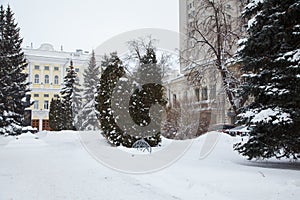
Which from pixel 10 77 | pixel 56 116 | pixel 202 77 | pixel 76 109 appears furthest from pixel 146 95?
pixel 76 109

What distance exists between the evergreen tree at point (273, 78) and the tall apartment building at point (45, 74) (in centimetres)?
4267

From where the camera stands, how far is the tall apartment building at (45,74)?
4709 centimetres

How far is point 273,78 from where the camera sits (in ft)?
24.9

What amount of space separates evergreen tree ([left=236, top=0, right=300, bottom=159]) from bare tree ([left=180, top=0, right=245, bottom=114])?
23.3ft

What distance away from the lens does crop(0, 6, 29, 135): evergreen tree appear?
21.8 m

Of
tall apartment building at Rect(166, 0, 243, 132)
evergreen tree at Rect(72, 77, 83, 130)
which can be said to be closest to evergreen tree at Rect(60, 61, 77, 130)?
evergreen tree at Rect(72, 77, 83, 130)

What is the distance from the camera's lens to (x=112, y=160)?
9188 millimetres

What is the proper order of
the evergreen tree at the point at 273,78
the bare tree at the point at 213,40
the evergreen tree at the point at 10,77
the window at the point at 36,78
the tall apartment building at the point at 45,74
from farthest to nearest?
the window at the point at 36,78 → the tall apartment building at the point at 45,74 → the evergreen tree at the point at 10,77 → the bare tree at the point at 213,40 → the evergreen tree at the point at 273,78

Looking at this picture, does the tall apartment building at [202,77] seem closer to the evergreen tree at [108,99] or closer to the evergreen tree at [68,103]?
the evergreen tree at [108,99]

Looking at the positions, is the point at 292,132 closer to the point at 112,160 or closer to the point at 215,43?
the point at 112,160

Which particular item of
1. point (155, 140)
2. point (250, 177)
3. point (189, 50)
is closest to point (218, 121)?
point (189, 50)

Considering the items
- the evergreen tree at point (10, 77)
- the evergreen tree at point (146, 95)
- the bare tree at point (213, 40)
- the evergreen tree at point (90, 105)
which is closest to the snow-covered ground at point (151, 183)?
the evergreen tree at point (146, 95)

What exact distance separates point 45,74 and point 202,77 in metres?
36.5

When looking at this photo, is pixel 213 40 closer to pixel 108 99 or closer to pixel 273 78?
pixel 108 99
